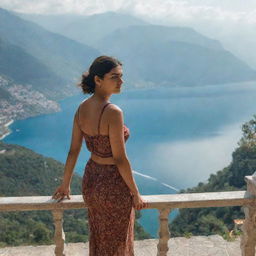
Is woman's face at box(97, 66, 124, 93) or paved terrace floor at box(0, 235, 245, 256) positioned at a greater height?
woman's face at box(97, 66, 124, 93)

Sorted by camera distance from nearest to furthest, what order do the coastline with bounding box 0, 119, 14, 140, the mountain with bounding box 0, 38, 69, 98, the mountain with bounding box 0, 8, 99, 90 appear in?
the coastline with bounding box 0, 119, 14, 140, the mountain with bounding box 0, 38, 69, 98, the mountain with bounding box 0, 8, 99, 90

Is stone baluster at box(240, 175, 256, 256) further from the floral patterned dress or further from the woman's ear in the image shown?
the woman's ear

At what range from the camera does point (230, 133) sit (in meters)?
61.2

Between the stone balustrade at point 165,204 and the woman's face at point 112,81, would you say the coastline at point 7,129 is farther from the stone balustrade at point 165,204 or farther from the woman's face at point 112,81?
the woman's face at point 112,81

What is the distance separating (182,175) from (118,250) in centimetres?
4281

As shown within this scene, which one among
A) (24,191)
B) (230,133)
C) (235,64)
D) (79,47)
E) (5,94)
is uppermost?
(79,47)

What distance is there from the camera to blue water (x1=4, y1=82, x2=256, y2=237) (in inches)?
1722

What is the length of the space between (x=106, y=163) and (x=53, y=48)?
196590 millimetres

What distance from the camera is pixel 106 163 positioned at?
1.86m

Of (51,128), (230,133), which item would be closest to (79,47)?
(51,128)

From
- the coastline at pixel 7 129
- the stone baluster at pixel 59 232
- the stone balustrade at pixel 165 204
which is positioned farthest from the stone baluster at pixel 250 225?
the coastline at pixel 7 129

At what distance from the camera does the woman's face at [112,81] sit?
1786mm

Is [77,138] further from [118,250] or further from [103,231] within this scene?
[118,250]

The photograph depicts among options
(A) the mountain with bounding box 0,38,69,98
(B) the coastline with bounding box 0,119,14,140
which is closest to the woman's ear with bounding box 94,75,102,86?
(B) the coastline with bounding box 0,119,14,140
